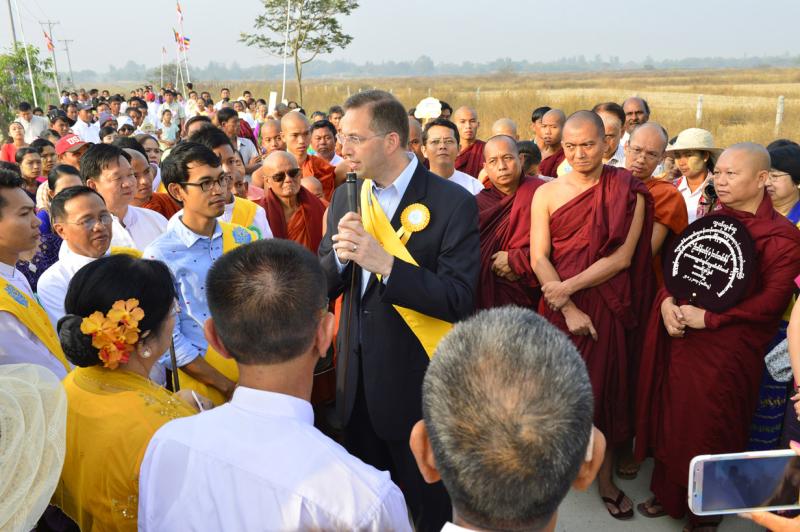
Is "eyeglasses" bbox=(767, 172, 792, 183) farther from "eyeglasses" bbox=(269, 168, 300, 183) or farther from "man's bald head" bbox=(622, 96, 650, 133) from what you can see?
"man's bald head" bbox=(622, 96, 650, 133)

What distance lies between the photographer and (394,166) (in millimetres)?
2609

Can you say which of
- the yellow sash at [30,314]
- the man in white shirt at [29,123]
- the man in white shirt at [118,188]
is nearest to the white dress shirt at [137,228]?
the man in white shirt at [118,188]

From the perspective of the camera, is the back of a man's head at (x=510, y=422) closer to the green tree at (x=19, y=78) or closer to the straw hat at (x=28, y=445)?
the straw hat at (x=28, y=445)

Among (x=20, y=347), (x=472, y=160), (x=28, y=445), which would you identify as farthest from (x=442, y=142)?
(x=28, y=445)

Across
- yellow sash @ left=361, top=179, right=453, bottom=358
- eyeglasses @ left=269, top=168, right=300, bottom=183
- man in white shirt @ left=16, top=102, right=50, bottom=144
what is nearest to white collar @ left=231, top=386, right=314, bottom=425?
yellow sash @ left=361, top=179, right=453, bottom=358

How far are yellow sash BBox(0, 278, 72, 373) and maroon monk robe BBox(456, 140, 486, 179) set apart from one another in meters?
4.57

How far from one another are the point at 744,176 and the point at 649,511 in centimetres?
180

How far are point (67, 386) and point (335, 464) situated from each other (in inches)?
38.6

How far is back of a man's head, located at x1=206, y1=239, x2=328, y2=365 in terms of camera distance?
145 centimetres

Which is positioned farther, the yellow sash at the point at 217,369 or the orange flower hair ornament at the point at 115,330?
the yellow sash at the point at 217,369

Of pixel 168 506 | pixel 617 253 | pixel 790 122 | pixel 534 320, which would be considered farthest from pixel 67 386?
pixel 790 122

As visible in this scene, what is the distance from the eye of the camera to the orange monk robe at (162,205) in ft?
13.8

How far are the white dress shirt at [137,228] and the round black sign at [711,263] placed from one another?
3053mm

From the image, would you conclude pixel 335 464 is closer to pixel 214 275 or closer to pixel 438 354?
pixel 438 354
